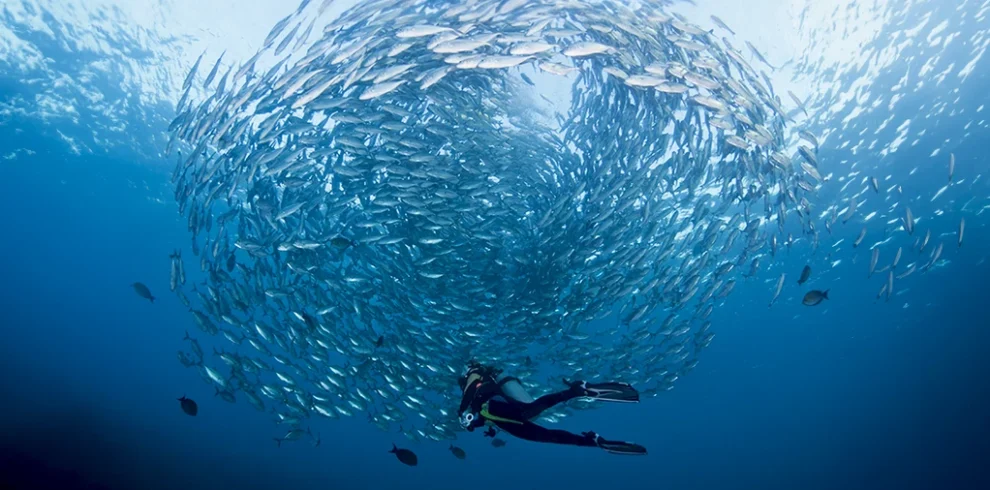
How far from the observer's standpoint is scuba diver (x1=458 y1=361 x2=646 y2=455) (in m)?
5.86

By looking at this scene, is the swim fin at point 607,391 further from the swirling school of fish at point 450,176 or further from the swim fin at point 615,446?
the swirling school of fish at point 450,176

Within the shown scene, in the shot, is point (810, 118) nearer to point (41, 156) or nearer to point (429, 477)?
point (41, 156)

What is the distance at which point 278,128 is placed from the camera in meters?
8.03

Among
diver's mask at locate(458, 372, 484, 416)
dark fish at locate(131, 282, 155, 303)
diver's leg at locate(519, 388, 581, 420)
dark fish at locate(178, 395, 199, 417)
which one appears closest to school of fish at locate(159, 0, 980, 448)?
dark fish at locate(178, 395, 199, 417)

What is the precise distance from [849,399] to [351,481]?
56.8m

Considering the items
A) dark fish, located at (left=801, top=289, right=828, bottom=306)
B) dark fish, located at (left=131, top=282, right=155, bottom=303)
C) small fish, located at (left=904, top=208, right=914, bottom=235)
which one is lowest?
dark fish, located at (left=131, top=282, right=155, bottom=303)

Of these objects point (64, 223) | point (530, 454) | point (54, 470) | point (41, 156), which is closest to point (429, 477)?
point (530, 454)

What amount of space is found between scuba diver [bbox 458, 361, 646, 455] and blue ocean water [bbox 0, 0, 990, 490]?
44.0 ft

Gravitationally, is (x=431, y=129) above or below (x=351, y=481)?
below

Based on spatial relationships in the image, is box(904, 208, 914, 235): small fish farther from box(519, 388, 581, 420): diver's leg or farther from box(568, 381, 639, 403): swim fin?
box(519, 388, 581, 420): diver's leg

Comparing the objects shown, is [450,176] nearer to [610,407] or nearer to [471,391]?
[471,391]

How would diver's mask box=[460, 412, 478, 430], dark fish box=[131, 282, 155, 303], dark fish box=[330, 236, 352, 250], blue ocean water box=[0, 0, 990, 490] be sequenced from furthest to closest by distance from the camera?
blue ocean water box=[0, 0, 990, 490] < dark fish box=[131, 282, 155, 303] < dark fish box=[330, 236, 352, 250] < diver's mask box=[460, 412, 478, 430]

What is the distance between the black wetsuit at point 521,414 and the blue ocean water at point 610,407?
14073 mm

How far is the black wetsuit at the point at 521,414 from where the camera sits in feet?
19.1
